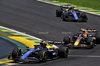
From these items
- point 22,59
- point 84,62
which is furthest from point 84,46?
point 22,59

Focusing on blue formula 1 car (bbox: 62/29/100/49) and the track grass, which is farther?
the track grass

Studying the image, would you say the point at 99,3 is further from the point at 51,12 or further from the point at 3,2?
the point at 3,2

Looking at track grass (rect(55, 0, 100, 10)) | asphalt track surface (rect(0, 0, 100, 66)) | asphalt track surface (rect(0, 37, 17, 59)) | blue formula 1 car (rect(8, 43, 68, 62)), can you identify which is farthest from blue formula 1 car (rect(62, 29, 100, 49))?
track grass (rect(55, 0, 100, 10))

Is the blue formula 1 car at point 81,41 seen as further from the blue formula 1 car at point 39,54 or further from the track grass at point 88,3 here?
the track grass at point 88,3

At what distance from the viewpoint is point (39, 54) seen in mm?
19047

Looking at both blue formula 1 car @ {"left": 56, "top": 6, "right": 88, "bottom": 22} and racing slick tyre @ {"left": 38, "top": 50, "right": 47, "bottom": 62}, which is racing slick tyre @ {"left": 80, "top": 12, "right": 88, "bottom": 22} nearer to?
blue formula 1 car @ {"left": 56, "top": 6, "right": 88, "bottom": 22}

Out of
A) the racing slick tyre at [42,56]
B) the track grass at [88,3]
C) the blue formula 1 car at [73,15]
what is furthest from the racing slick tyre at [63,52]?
the track grass at [88,3]

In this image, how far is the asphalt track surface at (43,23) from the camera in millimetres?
22508


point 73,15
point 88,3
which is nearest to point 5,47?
point 73,15

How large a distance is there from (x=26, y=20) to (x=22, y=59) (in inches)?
629

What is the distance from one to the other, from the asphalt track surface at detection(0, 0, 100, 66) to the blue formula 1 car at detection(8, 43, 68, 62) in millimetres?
545

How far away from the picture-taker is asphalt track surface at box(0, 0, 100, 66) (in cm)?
2251

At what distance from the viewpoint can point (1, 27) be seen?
3097cm

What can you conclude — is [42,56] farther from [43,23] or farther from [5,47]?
[43,23]
